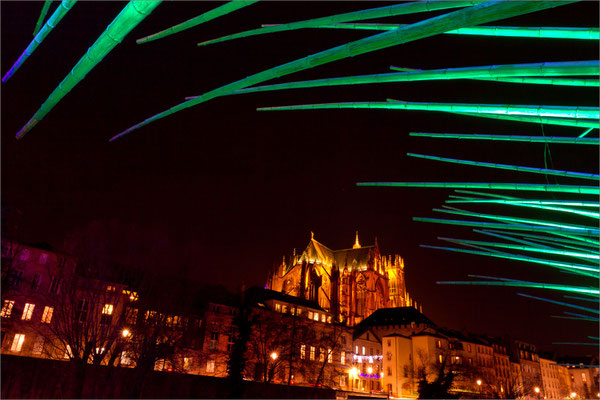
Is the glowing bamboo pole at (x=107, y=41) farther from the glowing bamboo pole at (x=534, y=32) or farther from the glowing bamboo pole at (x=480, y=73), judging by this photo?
the glowing bamboo pole at (x=534, y=32)

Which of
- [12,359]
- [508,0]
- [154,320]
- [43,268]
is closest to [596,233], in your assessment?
[508,0]

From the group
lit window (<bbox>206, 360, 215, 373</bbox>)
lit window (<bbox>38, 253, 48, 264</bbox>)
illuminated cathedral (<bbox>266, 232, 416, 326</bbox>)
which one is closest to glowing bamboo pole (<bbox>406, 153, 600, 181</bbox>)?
lit window (<bbox>38, 253, 48, 264</bbox>)

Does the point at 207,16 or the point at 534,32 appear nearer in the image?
the point at 207,16

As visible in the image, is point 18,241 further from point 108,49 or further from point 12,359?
point 108,49

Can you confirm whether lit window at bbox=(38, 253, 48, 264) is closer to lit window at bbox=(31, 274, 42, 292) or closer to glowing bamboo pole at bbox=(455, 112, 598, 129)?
lit window at bbox=(31, 274, 42, 292)

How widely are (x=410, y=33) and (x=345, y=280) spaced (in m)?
100

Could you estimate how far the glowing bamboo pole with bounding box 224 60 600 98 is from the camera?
3.07 metres

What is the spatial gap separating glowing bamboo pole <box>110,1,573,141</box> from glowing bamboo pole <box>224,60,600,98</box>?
1.54ft

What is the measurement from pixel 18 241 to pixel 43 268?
65.8 ft

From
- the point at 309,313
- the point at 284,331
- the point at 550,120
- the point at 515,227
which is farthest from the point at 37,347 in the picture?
the point at 550,120

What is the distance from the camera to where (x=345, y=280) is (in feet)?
328

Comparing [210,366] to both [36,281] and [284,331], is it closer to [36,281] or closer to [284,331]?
[284,331]

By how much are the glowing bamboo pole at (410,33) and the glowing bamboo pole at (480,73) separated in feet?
1.54

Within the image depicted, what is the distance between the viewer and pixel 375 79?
11.6 feet
